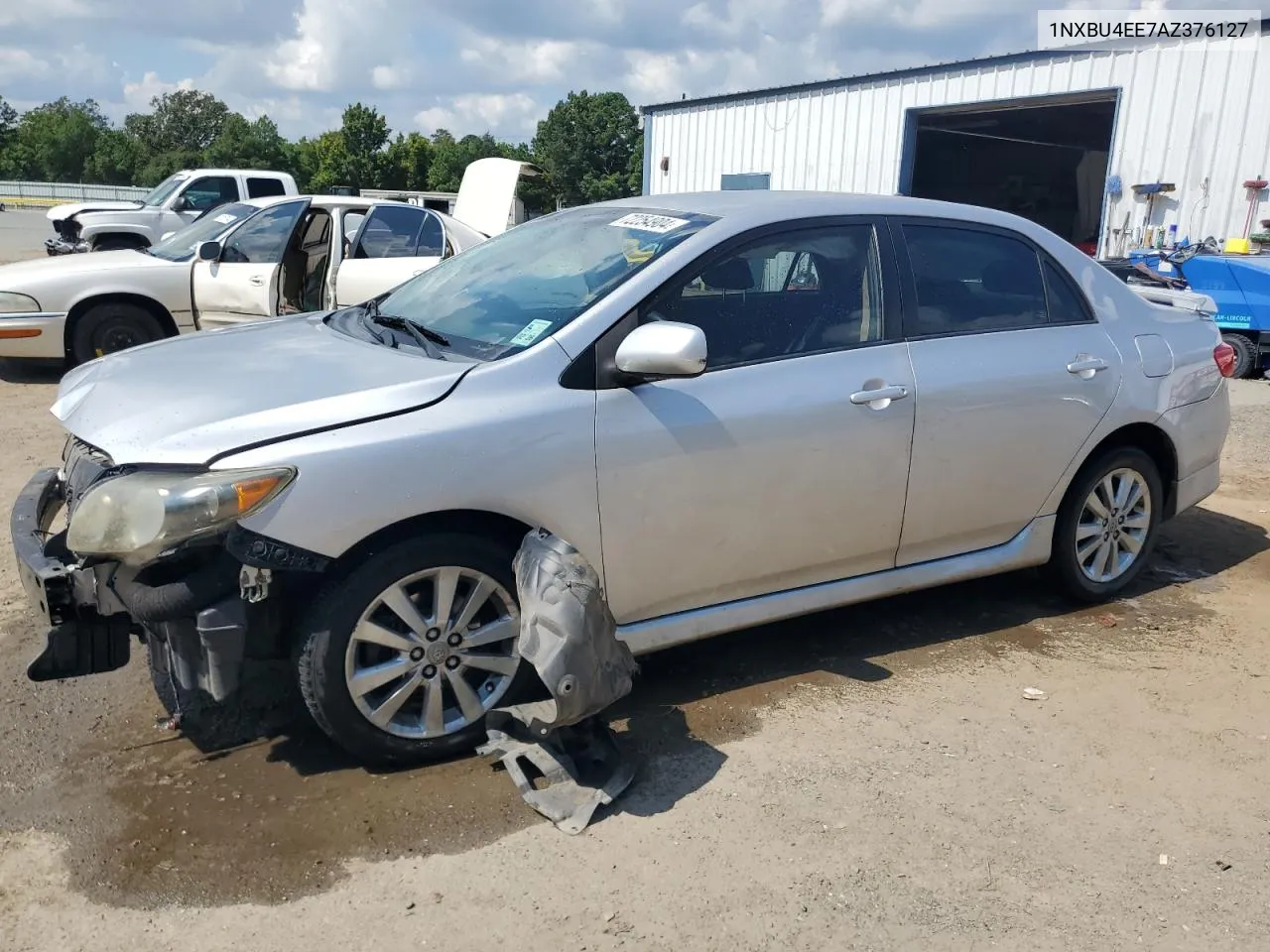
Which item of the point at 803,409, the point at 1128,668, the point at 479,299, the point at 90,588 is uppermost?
the point at 479,299

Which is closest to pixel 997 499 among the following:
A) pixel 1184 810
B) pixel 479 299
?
pixel 1184 810

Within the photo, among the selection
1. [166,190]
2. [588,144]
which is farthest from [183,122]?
[166,190]

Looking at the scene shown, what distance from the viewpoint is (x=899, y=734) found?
3627mm

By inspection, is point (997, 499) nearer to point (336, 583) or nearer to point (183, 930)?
point (336, 583)

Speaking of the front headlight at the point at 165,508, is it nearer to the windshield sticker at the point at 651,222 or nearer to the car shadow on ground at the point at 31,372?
the windshield sticker at the point at 651,222

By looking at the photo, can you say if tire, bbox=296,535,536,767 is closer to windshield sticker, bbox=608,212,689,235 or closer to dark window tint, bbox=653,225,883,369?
dark window tint, bbox=653,225,883,369

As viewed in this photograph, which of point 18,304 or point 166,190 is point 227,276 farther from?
point 166,190

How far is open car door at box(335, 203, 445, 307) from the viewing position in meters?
8.80

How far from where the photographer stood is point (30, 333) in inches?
334

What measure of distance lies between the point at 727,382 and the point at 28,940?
2.50 meters

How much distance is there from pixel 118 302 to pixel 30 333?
0.73 metres

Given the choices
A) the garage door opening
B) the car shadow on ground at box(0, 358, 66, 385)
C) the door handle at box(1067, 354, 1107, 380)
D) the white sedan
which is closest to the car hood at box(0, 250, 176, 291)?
the white sedan

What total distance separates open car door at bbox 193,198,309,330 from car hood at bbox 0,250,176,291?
→ 1.21 feet

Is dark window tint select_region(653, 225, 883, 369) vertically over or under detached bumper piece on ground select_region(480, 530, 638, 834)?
over
